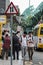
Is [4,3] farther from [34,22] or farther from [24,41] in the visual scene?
[24,41]

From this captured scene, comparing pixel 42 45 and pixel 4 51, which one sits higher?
pixel 4 51

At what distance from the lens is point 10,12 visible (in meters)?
14.5

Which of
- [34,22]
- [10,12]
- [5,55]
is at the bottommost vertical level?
[34,22]

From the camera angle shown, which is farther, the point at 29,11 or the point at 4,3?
the point at 29,11

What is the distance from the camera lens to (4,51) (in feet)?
70.9

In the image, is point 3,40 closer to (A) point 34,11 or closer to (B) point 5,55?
(B) point 5,55

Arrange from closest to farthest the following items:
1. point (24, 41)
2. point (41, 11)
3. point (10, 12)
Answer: point (10, 12), point (24, 41), point (41, 11)

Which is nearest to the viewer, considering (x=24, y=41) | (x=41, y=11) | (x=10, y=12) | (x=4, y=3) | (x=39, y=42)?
(x=10, y=12)

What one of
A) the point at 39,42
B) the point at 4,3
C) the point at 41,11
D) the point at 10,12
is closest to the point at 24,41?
the point at 10,12

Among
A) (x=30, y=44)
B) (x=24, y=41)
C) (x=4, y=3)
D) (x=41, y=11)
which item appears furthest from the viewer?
(x=41, y=11)

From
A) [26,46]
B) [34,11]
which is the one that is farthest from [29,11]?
[26,46]

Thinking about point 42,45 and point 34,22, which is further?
point 34,22

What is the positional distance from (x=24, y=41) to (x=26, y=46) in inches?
14.0

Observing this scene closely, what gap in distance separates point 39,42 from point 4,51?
13.5 metres
